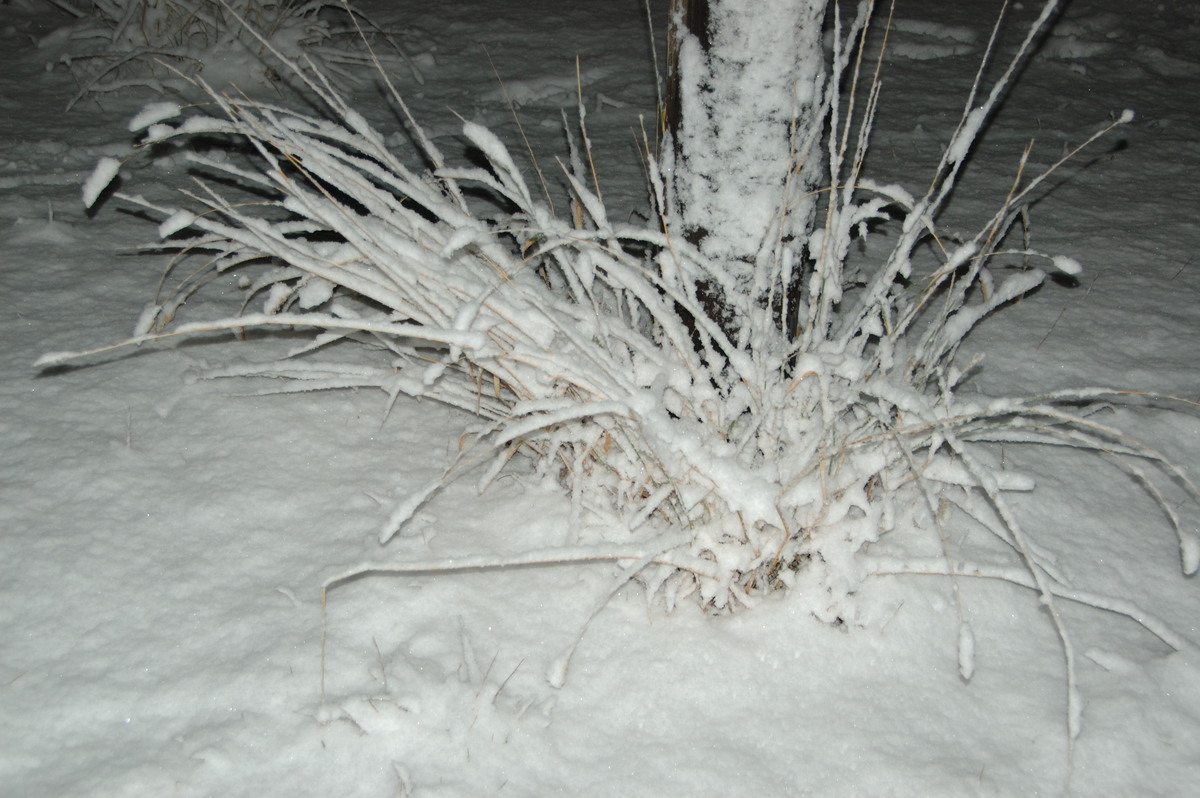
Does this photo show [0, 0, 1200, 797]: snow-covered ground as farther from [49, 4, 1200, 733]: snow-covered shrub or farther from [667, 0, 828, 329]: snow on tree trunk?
[667, 0, 828, 329]: snow on tree trunk

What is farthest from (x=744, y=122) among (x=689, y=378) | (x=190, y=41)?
(x=190, y=41)

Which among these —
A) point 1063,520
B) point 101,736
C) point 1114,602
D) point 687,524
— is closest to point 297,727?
point 101,736

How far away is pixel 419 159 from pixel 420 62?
802mm

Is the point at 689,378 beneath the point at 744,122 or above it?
beneath

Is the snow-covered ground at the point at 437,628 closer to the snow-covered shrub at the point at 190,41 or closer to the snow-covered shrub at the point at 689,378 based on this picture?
the snow-covered shrub at the point at 689,378

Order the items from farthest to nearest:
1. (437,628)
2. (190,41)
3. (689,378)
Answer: (190,41) → (689,378) → (437,628)

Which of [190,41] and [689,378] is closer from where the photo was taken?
[689,378]

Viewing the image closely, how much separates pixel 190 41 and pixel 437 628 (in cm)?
255

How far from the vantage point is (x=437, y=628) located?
1.18 meters

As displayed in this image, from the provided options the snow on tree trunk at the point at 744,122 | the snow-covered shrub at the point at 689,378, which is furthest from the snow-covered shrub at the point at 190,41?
the snow on tree trunk at the point at 744,122

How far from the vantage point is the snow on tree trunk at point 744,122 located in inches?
47.1

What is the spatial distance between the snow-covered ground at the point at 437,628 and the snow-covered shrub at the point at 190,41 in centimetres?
115

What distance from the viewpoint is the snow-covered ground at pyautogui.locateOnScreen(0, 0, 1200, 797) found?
1017 millimetres

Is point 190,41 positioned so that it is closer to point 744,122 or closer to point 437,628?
point 744,122
